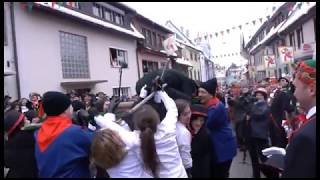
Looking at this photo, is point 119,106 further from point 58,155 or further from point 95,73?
point 95,73

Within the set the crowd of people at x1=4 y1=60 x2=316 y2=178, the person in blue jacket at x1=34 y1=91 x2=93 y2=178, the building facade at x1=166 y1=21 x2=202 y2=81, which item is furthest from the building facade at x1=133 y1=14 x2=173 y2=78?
the person in blue jacket at x1=34 y1=91 x2=93 y2=178

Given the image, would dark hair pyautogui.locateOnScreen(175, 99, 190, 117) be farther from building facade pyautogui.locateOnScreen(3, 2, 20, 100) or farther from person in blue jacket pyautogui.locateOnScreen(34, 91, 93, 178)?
building facade pyautogui.locateOnScreen(3, 2, 20, 100)

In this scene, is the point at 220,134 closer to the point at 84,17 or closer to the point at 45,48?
the point at 45,48

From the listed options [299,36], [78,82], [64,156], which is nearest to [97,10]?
[78,82]

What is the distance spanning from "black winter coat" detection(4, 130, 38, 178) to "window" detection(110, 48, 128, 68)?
16.3m

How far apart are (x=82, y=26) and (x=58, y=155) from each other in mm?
14516

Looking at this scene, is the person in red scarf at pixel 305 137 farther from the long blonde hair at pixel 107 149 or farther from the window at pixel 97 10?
the window at pixel 97 10

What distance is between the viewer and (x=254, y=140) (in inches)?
249

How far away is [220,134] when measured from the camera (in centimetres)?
448

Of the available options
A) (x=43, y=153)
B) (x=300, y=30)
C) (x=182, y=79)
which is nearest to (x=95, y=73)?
(x=300, y=30)

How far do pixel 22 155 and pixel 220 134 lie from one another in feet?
7.08

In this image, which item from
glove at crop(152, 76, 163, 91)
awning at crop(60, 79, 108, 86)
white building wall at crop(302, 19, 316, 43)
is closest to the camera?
glove at crop(152, 76, 163, 91)

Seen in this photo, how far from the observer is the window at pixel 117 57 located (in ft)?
64.7

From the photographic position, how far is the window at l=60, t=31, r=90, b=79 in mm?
15133
